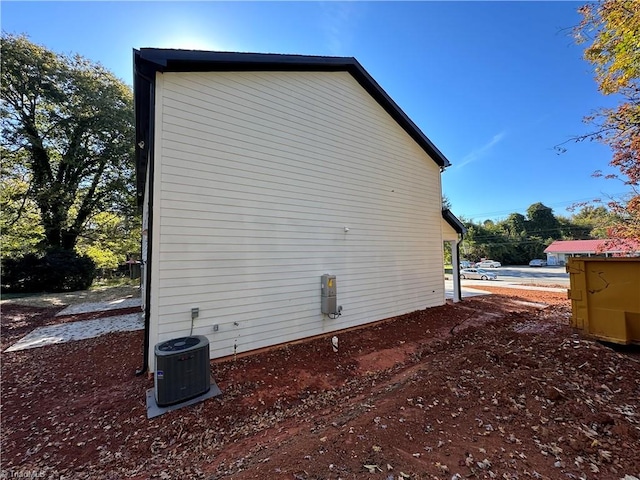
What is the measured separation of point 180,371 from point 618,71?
10414mm

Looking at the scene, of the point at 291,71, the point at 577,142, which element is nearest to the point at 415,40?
the point at 291,71

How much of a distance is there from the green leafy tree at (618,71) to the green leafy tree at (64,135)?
20250 mm

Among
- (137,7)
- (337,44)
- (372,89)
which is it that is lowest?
(372,89)

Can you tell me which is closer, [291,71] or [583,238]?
[291,71]

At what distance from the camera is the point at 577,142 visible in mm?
6492

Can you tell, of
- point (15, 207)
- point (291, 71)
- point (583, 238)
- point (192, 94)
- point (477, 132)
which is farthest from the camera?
point (583, 238)

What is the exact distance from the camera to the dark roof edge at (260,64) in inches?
181

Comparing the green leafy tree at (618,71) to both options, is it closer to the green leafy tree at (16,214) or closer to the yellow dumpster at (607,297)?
the yellow dumpster at (607,297)

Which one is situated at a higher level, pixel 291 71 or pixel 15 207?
pixel 291 71

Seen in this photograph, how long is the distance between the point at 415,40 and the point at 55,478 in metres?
11.7

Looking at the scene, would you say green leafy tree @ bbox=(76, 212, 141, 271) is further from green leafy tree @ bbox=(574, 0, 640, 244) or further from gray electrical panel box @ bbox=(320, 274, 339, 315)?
green leafy tree @ bbox=(574, 0, 640, 244)

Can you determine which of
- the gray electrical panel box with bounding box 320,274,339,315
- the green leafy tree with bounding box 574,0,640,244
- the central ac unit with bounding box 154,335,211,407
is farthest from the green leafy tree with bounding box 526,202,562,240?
the central ac unit with bounding box 154,335,211,407

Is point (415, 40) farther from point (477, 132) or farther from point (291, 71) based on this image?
point (477, 132)

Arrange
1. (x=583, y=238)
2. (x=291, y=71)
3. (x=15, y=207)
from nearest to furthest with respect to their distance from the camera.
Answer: (x=291, y=71) → (x=15, y=207) → (x=583, y=238)
